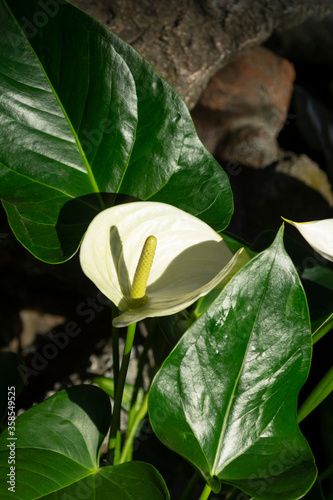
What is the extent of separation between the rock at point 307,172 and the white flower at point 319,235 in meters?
0.89

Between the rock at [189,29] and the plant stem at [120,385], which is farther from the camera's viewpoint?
the rock at [189,29]

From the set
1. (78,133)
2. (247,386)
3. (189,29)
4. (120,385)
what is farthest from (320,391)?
(189,29)

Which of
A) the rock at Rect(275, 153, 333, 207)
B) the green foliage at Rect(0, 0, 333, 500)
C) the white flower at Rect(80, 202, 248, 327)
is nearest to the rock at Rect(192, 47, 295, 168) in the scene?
the rock at Rect(275, 153, 333, 207)

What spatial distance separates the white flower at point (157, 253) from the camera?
0.56m

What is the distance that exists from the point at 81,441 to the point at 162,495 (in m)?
0.14

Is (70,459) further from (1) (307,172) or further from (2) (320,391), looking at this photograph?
(1) (307,172)

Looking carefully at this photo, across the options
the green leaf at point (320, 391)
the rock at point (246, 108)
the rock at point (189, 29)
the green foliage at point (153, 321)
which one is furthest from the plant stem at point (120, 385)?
the rock at point (246, 108)

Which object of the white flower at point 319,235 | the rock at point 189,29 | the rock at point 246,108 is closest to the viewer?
the white flower at point 319,235

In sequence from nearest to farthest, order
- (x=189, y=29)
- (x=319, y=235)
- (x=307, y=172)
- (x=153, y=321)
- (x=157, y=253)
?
(x=319, y=235)
(x=157, y=253)
(x=153, y=321)
(x=189, y=29)
(x=307, y=172)

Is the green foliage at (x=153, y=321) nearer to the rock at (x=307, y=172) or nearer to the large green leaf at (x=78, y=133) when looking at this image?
the large green leaf at (x=78, y=133)

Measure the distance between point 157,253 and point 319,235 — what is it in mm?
218

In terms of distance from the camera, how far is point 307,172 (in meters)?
1.42

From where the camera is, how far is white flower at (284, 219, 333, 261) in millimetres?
503

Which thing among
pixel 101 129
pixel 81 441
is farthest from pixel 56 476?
pixel 101 129
